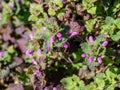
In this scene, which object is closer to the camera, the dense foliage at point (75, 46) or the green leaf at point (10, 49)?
the dense foliage at point (75, 46)

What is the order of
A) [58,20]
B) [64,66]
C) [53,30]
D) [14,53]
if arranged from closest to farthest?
1. [53,30]
2. [58,20]
3. [64,66]
4. [14,53]

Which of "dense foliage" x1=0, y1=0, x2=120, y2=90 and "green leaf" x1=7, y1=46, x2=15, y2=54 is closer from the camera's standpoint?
"dense foliage" x1=0, y1=0, x2=120, y2=90

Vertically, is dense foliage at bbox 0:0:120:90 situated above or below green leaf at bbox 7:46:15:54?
below

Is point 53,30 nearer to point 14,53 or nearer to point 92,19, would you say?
point 92,19

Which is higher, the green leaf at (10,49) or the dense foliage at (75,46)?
the green leaf at (10,49)

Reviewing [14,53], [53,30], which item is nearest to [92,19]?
[53,30]

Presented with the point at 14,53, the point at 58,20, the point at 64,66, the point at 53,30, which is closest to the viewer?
the point at 53,30

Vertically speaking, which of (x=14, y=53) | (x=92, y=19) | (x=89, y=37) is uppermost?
(x=14, y=53)

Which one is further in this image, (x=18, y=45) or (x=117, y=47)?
(x=18, y=45)
